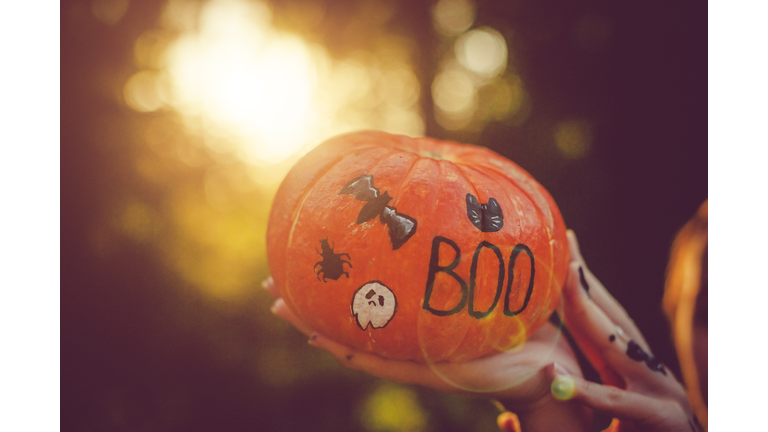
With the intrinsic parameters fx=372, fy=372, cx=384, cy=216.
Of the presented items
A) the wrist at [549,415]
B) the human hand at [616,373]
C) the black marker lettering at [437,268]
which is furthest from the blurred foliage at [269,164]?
the black marker lettering at [437,268]

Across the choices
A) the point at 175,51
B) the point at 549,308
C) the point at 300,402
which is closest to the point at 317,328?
the point at 549,308

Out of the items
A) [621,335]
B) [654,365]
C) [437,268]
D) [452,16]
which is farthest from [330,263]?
[452,16]

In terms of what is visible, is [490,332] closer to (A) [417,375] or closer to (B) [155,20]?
(A) [417,375]

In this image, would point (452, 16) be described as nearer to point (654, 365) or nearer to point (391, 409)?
point (654, 365)

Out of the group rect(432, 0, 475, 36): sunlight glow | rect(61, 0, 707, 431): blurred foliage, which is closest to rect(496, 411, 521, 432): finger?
rect(61, 0, 707, 431): blurred foliage

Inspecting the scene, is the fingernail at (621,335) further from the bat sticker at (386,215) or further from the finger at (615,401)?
the bat sticker at (386,215)
